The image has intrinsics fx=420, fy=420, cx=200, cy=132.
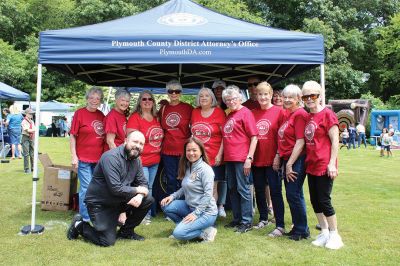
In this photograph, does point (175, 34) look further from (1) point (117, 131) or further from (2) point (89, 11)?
(2) point (89, 11)

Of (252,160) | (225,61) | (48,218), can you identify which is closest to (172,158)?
(252,160)

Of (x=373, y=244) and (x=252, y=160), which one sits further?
(x=252, y=160)

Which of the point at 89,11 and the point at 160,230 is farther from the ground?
the point at 89,11

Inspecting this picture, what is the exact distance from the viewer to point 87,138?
5156 millimetres

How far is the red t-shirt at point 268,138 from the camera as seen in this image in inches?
190

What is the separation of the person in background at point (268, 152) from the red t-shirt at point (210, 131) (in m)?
0.47

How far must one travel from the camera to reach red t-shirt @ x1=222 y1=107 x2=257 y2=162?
476 centimetres

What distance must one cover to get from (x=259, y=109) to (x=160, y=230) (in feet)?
6.15

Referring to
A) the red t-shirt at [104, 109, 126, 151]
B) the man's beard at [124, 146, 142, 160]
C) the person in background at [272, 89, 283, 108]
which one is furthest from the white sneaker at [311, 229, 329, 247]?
the red t-shirt at [104, 109, 126, 151]

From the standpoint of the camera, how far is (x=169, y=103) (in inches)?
217

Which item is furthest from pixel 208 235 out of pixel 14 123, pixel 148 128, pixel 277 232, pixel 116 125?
pixel 14 123

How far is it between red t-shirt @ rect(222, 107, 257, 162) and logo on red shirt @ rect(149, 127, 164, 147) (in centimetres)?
91

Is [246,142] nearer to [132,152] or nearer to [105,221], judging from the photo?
[132,152]

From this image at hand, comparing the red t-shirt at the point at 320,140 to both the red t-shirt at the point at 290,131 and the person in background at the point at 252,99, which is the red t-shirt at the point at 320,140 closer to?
the red t-shirt at the point at 290,131
